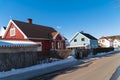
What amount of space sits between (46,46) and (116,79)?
27621 millimetres

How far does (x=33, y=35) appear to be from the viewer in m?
35.8

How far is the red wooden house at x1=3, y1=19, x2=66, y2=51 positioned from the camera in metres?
35.5

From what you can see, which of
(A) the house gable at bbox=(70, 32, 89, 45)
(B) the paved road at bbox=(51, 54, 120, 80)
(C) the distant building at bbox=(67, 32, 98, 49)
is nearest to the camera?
(B) the paved road at bbox=(51, 54, 120, 80)

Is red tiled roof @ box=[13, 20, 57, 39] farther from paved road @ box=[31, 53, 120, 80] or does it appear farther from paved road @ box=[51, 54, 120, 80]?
paved road @ box=[51, 54, 120, 80]

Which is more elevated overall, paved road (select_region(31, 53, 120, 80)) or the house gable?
the house gable

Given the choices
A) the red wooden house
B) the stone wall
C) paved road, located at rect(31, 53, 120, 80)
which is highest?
the red wooden house

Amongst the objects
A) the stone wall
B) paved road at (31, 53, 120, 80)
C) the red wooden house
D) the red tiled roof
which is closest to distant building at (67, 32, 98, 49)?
the red wooden house

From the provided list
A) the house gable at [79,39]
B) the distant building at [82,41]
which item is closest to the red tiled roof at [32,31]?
the distant building at [82,41]

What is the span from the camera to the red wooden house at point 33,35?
35500 millimetres

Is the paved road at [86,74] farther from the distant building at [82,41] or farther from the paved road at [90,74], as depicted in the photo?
the distant building at [82,41]

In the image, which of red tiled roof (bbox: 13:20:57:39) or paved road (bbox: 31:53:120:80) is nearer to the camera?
paved road (bbox: 31:53:120:80)

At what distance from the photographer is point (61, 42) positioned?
1709 inches

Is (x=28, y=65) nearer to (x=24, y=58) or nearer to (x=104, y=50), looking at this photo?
(x=24, y=58)

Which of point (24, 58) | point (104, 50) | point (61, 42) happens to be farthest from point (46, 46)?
point (104, 50)
